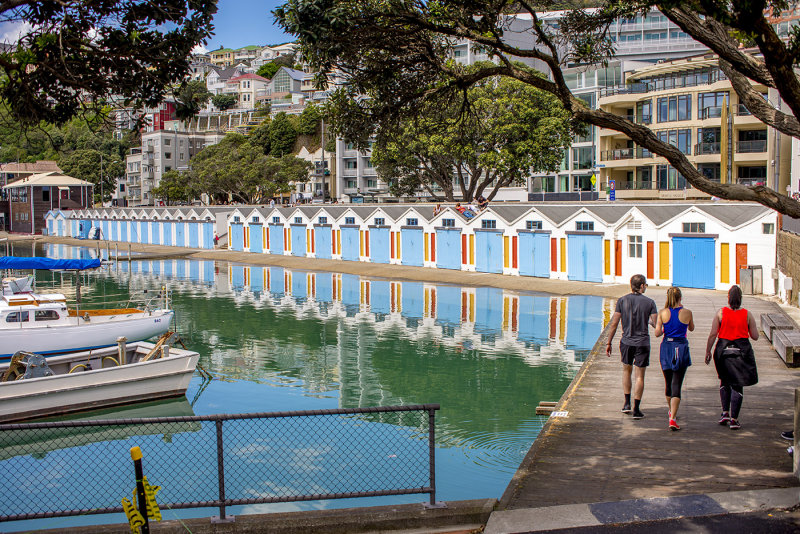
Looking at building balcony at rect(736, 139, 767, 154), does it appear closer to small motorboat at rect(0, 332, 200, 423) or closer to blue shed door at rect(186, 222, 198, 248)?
small motorboat at rect(0, 332, 200, 423)

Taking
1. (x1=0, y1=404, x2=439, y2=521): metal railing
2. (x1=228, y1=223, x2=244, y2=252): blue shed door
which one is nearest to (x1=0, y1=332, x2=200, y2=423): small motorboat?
(x1=0, y1=404, x2=439, y2=521): metal railing

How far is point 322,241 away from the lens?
62875 millimetres

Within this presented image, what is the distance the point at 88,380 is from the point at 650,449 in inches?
618

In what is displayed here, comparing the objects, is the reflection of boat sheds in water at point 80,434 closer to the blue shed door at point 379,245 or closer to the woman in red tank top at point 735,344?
the woman in red tank top at point 735,344

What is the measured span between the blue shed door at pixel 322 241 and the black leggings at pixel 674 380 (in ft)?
167

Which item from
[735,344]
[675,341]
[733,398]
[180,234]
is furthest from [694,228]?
[180,234]

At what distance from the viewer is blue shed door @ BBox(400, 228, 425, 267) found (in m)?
54.3

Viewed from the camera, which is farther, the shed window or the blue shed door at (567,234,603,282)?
the blue shed door at (567,234,603,282)

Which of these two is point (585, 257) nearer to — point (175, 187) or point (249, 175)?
point (249, 175)

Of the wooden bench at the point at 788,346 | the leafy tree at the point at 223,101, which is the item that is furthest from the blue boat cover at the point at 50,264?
the leafy tree at the point at 223,101

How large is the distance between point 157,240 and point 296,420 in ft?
240

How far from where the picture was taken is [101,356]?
2380 centimetres

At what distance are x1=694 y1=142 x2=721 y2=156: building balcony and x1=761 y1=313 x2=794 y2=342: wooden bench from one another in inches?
1710

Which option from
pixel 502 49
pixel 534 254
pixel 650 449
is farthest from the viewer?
pixel 534 254
